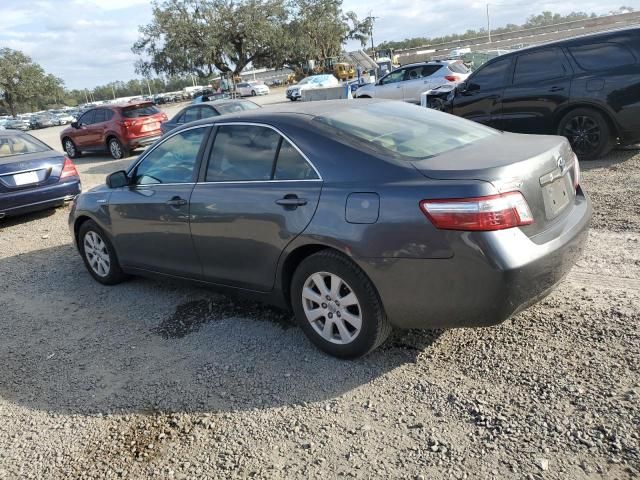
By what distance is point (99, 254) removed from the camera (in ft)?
17.9

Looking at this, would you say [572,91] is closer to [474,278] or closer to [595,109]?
[595,109]

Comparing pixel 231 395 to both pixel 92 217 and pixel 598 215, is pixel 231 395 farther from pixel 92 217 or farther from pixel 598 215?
pixel 598 215

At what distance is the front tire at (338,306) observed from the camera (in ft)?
10.7

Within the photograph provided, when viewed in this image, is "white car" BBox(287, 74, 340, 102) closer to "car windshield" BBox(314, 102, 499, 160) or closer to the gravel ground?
"car windshield" BBox(314, 102, 499, 160)

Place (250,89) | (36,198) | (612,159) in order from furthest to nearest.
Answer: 1. (250,89)
2. (36,198)
3. (612,159)

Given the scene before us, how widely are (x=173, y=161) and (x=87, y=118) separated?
44.1ft

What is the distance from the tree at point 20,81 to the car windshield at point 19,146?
2738 inches

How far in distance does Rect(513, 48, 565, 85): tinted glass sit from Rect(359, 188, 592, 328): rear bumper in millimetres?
5881

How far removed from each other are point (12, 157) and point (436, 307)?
26.4ft

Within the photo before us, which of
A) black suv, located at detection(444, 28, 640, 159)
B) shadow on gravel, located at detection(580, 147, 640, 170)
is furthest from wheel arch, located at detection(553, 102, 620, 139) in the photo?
shadow on gravel, located at detection(580, 147, 640, 170)

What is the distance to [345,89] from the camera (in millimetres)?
16703

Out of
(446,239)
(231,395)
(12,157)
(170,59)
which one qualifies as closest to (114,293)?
(231,395)

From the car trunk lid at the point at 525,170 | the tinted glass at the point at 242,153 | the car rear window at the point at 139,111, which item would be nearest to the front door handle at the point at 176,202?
the tinted glass at the point at 242,153

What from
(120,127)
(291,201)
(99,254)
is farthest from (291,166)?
(120,127)
